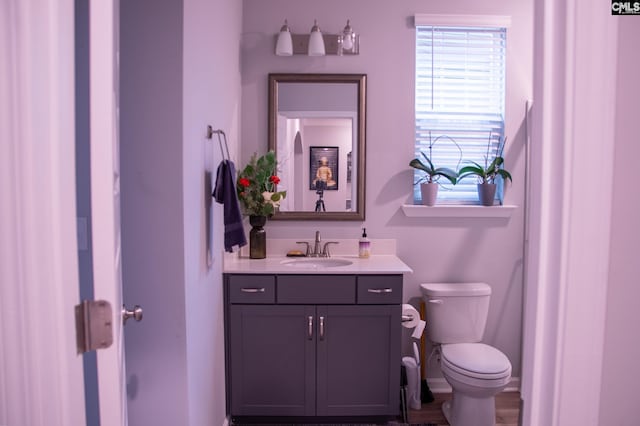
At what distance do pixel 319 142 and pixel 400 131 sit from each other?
55 centimetres

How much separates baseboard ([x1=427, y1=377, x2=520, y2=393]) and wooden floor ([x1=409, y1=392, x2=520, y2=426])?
0.14 feet

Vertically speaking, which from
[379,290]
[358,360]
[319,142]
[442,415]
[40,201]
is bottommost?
[442,415]

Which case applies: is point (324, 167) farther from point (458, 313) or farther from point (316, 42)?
point (458, 313)

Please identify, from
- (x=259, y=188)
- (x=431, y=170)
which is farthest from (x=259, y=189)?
(x=431, y=170)

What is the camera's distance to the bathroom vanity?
227 centimetres

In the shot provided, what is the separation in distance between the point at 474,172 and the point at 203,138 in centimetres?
176

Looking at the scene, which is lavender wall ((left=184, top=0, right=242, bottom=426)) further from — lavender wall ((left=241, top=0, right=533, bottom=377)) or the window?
the window

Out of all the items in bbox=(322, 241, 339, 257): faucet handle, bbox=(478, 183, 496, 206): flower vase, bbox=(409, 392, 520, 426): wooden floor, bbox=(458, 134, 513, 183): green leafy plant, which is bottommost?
bbox=(409, 392, 520, 426): wooden floor

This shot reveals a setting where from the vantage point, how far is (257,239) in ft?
8.52

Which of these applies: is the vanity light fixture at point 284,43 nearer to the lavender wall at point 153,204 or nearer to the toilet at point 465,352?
the lavender wall at point 153,204

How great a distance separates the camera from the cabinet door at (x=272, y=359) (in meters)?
2.27

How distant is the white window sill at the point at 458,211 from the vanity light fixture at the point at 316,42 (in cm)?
109

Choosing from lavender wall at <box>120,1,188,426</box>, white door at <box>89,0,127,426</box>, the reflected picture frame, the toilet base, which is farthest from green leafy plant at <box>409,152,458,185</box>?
white door at <box>89,0,127,426</box>

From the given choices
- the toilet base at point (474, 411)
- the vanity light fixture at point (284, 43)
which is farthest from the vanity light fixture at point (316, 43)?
the toilet base at point (474, 411)
